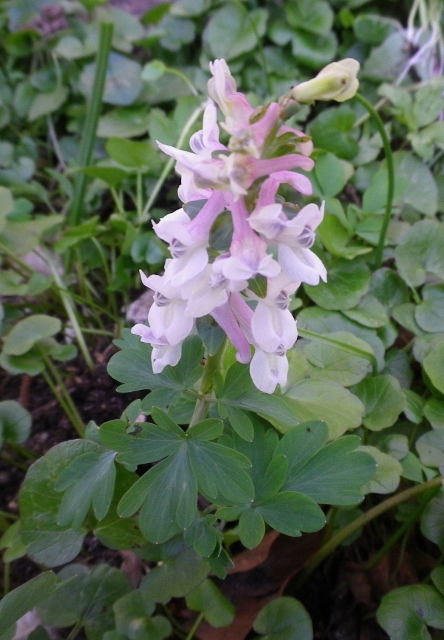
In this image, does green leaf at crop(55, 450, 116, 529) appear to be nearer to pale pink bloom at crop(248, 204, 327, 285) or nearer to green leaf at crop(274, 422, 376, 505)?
green leaf at crop(274, 422, 376, 505)

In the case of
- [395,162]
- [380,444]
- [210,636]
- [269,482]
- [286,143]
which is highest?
[286,143]

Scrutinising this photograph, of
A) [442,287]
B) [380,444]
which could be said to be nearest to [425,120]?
[442,287]

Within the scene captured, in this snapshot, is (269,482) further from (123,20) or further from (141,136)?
(123,20)

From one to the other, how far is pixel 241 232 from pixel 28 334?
2.46 feet

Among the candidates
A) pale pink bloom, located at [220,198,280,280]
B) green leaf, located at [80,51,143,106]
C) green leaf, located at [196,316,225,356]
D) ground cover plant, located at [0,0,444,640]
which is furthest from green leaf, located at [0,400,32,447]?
green leaf, located at [80,51,143,106]

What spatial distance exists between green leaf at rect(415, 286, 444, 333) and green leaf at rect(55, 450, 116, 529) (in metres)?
0.74

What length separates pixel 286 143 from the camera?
2.02 ft

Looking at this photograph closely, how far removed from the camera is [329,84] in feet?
1.91

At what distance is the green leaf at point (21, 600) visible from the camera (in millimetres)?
Result: 703

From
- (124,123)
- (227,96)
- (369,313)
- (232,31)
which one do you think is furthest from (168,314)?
(232,31)

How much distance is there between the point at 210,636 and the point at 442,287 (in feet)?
2.86

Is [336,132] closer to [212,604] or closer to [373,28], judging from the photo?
[373,28]

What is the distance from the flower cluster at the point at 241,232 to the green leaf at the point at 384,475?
0.31m

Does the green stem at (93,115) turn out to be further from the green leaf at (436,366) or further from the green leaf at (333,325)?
the green leaf at (436,366)
